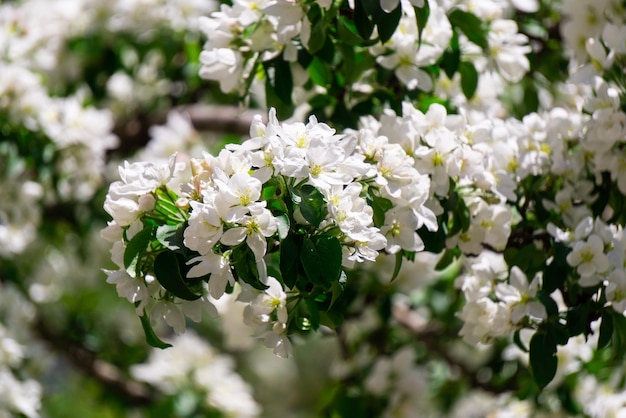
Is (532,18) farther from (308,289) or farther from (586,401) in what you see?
(308,289)

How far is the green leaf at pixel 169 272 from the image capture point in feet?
2.89

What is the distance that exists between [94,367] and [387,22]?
1.44 metres

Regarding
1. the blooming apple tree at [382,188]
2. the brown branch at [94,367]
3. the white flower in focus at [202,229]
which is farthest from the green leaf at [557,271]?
the brown branch at [94,367]

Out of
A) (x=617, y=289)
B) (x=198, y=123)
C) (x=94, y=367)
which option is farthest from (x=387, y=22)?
(x=94, y=367)

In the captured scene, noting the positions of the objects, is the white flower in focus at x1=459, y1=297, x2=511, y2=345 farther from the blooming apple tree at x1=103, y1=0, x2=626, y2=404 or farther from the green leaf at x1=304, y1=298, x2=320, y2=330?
the green leaf at x1=304, y1=298, x2=320, y2=330

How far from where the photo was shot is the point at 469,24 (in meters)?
1.29

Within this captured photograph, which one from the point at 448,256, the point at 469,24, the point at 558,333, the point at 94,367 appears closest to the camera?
the point at 558,333

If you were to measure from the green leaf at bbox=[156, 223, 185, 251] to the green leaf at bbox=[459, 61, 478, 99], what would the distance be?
59cm

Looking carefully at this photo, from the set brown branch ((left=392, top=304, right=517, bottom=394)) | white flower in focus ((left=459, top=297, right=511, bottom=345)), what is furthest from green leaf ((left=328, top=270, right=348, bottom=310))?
brown branch ((left=392, top=304, right=517, bottom=394))

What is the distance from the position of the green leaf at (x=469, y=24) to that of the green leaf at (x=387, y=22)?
28cm

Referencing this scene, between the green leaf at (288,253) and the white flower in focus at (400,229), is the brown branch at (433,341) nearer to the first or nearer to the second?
the white flower in focus at (400,229)

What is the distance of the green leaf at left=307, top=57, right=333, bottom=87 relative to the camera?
3.90 feet

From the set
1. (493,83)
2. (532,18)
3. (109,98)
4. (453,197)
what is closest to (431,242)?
(453,197)

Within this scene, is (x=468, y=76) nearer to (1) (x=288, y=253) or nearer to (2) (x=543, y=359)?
(2) (x=543, y=359)
